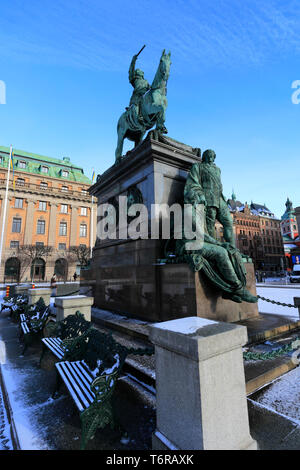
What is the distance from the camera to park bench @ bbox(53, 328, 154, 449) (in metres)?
2.28

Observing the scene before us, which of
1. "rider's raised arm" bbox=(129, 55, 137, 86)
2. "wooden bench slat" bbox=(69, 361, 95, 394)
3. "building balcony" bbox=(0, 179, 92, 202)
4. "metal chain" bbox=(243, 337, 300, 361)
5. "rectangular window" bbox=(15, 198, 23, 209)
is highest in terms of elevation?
"building balcony" bbox=(0, 179, 92, 202)

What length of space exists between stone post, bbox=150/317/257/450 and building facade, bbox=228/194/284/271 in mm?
69143

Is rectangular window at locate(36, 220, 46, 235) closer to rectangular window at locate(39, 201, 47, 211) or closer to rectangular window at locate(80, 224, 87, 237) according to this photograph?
rectangular window at locate(39, 201, 47, 211)

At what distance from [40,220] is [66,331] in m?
44.2

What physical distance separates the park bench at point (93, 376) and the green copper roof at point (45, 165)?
50.8 metres

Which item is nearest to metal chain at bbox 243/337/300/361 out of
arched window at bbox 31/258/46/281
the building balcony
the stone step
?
the stone step

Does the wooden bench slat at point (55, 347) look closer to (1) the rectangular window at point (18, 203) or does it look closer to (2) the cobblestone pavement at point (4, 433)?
(2) the cobblestone pavement at point (4, 433)

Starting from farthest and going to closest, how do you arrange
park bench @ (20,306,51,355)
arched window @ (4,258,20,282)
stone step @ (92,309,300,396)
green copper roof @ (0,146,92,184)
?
green copper roof @ (0,146,92,184)
arched window @ (4,258,20,282)
park bench @ (20,306,51,355)
stone step @ (92,309,300,396)

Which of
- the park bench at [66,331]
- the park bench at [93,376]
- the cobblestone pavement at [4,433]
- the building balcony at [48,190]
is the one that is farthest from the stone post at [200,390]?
the building balcony at [48,190]

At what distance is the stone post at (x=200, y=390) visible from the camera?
1.69 m

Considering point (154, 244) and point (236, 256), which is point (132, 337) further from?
point (236, 256)

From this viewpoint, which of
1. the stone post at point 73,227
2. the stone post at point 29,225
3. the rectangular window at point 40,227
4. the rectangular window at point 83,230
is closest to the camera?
the stone post at point 29,225

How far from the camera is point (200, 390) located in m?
1.66
